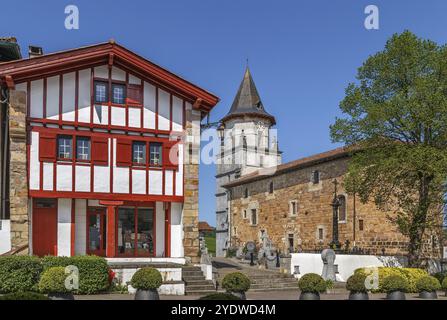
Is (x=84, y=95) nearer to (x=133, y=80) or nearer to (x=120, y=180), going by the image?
(x=133, y=80)

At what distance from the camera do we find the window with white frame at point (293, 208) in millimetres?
36688

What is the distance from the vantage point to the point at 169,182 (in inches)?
784

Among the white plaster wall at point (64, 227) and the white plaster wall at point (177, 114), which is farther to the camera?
the white plaster wall at point (177, 114)

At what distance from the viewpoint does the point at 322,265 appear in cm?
A: 2238

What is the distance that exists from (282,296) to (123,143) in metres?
7.77

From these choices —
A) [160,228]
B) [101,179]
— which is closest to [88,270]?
[101,179]

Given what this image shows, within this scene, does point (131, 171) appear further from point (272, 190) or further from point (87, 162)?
point (272, 190)

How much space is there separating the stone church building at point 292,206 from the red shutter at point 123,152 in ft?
19.6

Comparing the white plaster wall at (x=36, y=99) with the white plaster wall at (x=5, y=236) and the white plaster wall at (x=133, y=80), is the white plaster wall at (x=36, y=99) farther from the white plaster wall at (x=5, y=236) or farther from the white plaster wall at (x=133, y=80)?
the white plaster wall at (x=5, y=236)

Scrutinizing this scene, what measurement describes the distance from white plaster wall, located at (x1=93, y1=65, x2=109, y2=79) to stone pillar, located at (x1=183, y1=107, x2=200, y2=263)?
3328 millimetres

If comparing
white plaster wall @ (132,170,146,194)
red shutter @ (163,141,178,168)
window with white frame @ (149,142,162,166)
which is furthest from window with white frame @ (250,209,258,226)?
white plaster wall @ (132,170,146,194)

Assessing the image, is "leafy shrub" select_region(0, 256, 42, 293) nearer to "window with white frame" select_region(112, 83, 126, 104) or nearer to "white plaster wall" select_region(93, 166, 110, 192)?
"white plaster wall" select_region(93, 166, 110, 192)

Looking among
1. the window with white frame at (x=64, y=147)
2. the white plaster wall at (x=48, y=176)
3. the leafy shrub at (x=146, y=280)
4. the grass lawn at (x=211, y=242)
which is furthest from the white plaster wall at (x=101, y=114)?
the grass lawn at (x=211, y=242)
